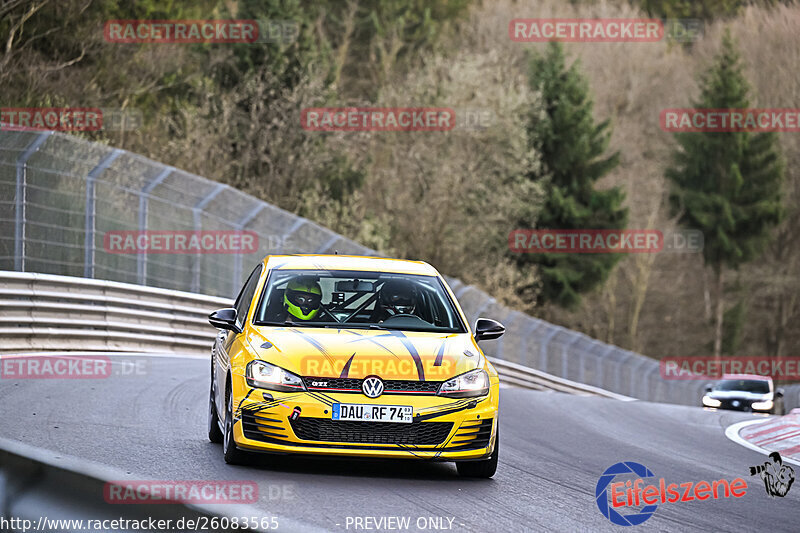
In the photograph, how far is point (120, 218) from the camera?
68.4ft

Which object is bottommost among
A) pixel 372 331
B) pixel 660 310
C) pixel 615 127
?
pixel 660 310

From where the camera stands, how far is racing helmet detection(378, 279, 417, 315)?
942cm

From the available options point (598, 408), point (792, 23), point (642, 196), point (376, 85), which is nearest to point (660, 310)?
point (642, 196)

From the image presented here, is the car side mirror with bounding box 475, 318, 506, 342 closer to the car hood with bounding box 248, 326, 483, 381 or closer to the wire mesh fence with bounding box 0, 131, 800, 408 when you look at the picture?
the car hood with bounding box 248, 326, 483, 381

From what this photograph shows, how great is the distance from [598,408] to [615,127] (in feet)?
157

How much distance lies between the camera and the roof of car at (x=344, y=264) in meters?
9.75

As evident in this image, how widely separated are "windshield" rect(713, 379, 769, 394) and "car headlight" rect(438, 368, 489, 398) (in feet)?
86.4

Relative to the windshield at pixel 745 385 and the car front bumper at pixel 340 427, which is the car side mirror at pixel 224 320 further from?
the windshield at pixel 745 385

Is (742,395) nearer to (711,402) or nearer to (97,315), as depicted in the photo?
(711,402)

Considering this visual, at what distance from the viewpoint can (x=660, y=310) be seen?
67125 millimetres

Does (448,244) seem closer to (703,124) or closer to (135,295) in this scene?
(703,124)

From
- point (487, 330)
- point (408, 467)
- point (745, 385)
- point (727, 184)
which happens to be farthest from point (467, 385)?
point (727, 184)

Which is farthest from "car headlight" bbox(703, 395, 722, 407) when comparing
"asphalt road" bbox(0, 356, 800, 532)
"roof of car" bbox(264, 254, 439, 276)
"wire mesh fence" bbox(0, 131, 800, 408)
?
"roof of car" bbox(264, 254, 439, 276)

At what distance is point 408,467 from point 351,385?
1386mm
